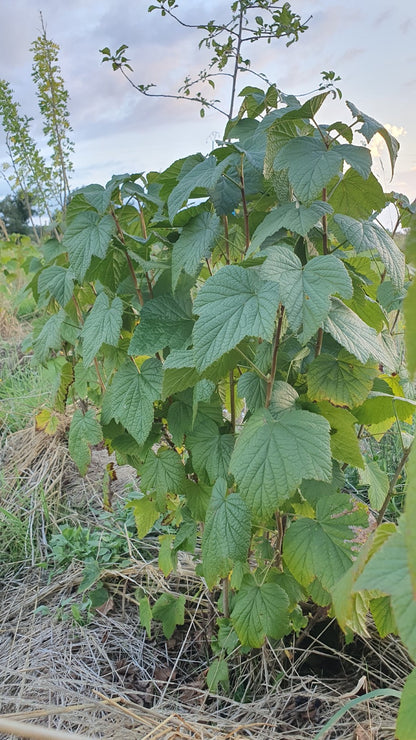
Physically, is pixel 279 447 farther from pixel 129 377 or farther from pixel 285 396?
pixel 129 377

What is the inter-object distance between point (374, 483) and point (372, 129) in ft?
2.21

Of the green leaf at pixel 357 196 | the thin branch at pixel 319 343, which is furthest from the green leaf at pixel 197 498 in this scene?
the green leaf at pixel 357 196

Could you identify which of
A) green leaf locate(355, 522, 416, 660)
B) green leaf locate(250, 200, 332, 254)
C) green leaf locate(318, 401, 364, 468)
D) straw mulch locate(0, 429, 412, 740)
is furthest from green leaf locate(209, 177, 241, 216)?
straw mulch locate(0, 429, 412, 740)

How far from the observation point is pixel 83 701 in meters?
1.31

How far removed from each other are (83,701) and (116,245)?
101 centimetres

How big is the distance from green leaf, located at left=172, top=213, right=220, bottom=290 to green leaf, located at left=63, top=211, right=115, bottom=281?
0.48 feet

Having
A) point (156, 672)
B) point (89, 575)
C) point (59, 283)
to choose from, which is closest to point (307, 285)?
point (59, 283)

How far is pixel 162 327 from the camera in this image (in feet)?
3.54

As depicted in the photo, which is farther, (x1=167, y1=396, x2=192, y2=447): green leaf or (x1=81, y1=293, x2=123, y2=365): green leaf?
(x1=167, y1=396, x2=192, y2=447): green leaf

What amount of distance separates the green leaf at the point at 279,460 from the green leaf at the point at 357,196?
0.39 metres

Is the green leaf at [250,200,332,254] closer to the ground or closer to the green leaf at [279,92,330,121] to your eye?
the green leaf at [279,92,330,121]

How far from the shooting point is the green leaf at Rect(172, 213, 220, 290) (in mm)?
954

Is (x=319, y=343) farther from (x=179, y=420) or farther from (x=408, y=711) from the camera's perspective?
(x=408, y=711)

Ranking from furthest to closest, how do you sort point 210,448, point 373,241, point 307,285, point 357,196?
point 210,448, point 357,196, point 373,241, point 307,285
